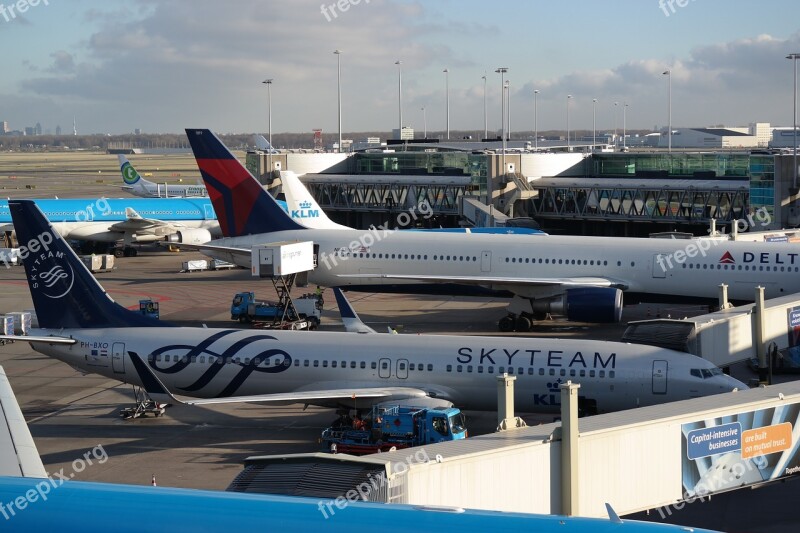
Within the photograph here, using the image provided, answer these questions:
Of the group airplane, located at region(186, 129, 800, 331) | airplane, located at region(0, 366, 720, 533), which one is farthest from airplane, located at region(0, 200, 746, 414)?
airplane, located at region(186, 129, 800, 331)

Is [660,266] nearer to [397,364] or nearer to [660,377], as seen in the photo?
[660,377]

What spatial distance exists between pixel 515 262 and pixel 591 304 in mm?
5269

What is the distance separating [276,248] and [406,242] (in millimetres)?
7466

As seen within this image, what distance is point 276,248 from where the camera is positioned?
161 feet

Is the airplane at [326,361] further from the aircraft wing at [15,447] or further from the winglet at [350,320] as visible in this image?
the aircraft wing at [15,447]

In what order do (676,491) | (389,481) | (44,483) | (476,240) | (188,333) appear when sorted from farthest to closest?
(476,240), (188,333), (676,491), (389,481), (44,483)

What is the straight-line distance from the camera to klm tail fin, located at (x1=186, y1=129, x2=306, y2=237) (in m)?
54.9

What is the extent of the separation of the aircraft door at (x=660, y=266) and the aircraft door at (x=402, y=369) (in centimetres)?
2128

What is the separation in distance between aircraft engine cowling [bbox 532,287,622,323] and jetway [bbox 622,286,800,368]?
12211 mm

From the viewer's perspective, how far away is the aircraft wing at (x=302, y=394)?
2972cm

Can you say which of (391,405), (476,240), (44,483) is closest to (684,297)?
(476,240)

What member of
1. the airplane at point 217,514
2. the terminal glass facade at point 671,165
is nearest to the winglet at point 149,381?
the airplane at point 217,514

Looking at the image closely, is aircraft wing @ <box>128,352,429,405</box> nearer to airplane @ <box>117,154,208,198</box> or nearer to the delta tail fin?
the delta tail fin

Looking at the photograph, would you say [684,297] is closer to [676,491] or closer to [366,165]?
[676,491]
